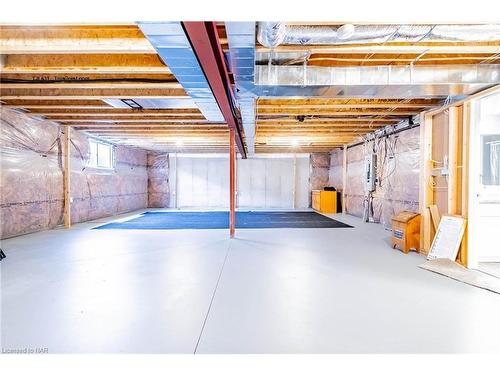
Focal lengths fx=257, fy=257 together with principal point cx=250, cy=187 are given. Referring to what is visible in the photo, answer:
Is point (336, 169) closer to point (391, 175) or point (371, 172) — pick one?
point (371, 172)

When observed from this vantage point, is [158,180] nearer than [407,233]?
No

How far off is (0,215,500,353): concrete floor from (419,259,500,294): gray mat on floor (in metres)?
0.13

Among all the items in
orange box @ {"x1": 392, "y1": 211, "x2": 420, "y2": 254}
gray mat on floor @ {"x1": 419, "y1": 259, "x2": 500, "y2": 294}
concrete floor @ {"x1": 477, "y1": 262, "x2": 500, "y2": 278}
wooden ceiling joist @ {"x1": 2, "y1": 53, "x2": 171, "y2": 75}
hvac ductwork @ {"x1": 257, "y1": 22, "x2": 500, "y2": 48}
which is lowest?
concrete floor @ {"x1": 477, "y1": 262, "x2": 500, "y2": 278}

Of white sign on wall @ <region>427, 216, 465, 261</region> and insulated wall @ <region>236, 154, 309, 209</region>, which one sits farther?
insulated wall @ <region>236, 154, 309, 209</region>

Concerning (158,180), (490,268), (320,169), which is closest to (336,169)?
(320,169)

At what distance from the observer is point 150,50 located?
231 cm

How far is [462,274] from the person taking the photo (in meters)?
2.74

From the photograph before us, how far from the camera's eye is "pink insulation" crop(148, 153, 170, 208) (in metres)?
10.1

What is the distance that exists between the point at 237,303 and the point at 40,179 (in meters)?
4.95

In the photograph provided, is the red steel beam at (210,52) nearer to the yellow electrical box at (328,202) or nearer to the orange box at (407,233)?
the orange box at (407,233)

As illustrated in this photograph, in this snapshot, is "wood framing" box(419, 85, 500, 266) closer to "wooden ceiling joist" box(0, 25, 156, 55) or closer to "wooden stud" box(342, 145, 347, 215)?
"wooden ceiling joist" box(0, 25, 156, 55)

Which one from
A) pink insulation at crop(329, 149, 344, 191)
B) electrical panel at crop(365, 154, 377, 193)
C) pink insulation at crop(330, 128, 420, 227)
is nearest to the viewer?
pink insulation at crop(330, 128, 420, 227)

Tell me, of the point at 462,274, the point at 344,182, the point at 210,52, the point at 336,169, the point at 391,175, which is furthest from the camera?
the point at 336,169

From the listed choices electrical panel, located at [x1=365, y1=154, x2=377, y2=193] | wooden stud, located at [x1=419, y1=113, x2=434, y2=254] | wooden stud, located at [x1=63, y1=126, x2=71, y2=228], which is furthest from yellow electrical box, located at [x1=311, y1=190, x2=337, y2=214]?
wooden stud, located at [x1=63, y1=126, x2=71, y2=228]
